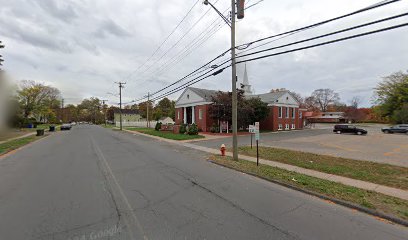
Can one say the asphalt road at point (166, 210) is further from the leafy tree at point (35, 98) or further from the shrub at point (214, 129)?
the leafy tree at point (35, 98)

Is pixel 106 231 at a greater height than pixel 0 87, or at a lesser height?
lesser

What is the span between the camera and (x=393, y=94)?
5034 cm

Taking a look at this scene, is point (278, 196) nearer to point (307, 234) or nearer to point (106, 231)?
point (307, 234)

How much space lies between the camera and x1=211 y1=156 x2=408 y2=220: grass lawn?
477 centimetres

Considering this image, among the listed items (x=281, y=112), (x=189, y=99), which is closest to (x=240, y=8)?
(x=189, y=99)

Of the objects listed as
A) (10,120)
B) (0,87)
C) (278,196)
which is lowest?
(278,196)

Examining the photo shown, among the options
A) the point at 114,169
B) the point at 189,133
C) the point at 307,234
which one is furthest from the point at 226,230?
the point at 189,133

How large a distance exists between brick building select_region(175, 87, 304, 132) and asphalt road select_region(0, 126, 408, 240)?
76.9ft

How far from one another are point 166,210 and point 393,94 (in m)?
68.2

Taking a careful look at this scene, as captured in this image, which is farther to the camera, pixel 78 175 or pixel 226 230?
pixel 78 175

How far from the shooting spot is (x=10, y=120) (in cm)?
1407

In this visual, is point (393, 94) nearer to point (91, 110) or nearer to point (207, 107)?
point (207, 107)

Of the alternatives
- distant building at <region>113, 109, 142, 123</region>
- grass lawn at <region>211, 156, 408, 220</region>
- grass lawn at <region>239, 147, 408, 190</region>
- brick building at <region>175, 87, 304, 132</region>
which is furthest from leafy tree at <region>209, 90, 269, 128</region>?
distant building at <region>113, 109, 142, 123</region>

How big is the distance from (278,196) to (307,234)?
6.42 ft
